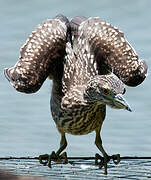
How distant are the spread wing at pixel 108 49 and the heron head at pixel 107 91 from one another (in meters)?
0.59

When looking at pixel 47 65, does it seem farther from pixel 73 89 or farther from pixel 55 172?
pixel 55 172

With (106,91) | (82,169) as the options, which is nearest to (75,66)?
(106,91)

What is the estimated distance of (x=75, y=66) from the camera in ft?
16.7

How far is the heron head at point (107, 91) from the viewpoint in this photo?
3.93m

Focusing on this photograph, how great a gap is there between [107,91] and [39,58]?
3.69 ft

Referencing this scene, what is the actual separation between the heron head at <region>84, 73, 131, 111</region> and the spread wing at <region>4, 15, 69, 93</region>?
624 mm

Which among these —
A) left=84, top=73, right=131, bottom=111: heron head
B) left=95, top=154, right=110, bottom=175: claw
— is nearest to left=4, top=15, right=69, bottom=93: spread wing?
left=84, top=73, right=131, bottom=111: heron head

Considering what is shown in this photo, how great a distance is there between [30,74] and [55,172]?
105 cm

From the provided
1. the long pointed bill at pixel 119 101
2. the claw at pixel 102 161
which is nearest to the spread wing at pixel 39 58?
the claw at pixel 102 161

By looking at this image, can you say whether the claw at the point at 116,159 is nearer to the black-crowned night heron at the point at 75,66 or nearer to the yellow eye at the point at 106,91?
the black-crowned night heron at the point at 75,66

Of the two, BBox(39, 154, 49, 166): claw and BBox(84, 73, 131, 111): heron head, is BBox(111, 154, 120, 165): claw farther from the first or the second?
BBox(39, 154, 49, 166): claw

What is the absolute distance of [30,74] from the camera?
4.80 metres

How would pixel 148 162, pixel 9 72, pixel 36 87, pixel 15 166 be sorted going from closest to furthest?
1. pixel 148 162
2. pixel 15 166
3. pixel 36 87
4. pixel 9 72

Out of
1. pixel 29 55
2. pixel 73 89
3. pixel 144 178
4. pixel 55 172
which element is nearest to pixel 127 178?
pixel 144 178
